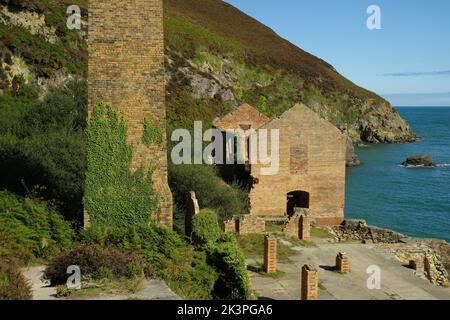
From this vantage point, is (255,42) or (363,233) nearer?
(363,233)

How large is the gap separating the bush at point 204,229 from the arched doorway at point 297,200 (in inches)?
588

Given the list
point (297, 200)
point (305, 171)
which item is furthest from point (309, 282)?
point (297, 200)

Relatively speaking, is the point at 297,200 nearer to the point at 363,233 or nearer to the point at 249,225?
the point at 363,233

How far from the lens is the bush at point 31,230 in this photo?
1489cm

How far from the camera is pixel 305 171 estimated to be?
31.0 m

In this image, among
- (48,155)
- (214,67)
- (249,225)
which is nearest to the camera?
(48,155)

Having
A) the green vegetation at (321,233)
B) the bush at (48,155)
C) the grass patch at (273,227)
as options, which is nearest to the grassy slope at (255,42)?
the bush at (48,155)

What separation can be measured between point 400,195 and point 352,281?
40.0m

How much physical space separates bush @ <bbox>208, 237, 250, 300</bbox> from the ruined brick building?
15962 mm

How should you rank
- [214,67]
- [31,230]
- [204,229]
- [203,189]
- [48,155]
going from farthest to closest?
1. [214,67]
2. [203,189]
3. [48,155]
4. [204,229]
5. [31,230]

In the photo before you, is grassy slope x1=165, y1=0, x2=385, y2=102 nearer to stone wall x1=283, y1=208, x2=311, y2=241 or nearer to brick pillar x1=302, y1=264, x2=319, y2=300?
stone wall x1=283, y1=208, x2=311, y2=241

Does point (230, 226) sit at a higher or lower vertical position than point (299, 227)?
higher

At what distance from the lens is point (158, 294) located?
11.4 m

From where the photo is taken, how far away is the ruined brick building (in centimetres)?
3055
